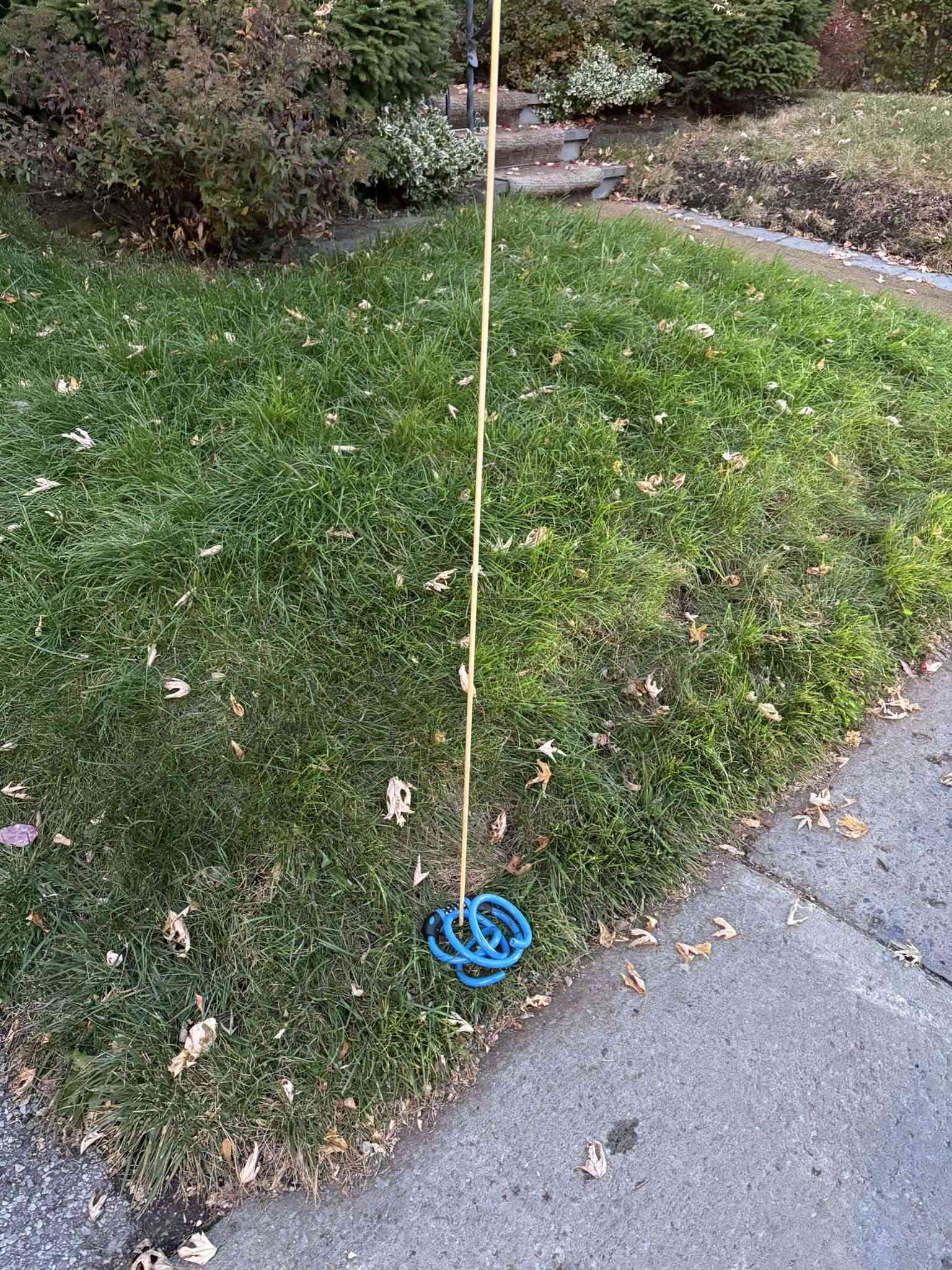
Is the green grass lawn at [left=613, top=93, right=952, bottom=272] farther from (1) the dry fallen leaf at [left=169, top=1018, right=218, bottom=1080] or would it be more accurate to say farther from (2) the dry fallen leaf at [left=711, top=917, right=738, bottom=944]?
(1) the dry fallen leaf at [left=169, top=1018, right=218, bottom=1080]

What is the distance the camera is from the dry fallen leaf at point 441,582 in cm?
263

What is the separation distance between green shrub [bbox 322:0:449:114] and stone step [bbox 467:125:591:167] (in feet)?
6.25

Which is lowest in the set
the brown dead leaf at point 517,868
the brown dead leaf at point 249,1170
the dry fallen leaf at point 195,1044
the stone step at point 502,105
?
the brown dead leaf at point 249,1170

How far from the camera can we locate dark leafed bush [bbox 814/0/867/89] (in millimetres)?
10438

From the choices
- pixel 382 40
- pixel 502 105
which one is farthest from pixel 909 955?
pixel 502 105

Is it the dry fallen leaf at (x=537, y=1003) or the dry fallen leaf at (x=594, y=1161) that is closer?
the dry fallen leaf at (x=594, y=1161)

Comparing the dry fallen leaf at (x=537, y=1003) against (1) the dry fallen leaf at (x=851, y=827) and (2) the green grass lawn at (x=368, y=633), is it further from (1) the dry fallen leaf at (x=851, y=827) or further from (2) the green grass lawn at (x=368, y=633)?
(1) the dry fallen leaf at (x=851, y=827)

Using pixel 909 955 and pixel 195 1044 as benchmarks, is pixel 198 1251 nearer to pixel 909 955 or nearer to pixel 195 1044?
pixel 195 1044

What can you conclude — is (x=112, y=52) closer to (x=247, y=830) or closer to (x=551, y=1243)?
(x=247, y=830)

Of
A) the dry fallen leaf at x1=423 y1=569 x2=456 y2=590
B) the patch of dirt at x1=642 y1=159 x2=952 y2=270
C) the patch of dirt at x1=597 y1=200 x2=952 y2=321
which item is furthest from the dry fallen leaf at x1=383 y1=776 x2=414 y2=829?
the patch of dirt at x1=642 y1=159 x2=952 y2=270

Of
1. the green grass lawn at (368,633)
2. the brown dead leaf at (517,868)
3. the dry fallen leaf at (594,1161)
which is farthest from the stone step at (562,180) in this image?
the dry fallen leaf at (594,1161)

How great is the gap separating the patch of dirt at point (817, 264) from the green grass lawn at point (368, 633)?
4.50 ft

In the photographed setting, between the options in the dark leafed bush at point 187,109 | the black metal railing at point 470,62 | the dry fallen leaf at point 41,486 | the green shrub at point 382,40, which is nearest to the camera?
the dry fallen leaf at point 41,486

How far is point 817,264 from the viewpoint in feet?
18.3
